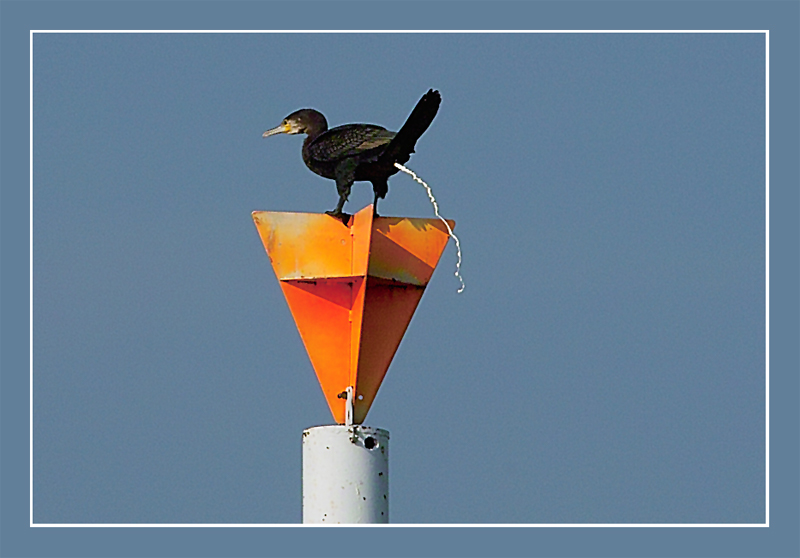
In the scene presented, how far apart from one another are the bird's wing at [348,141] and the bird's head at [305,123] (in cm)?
38

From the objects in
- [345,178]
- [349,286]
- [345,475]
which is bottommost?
[345,475]

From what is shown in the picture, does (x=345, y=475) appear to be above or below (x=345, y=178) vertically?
below

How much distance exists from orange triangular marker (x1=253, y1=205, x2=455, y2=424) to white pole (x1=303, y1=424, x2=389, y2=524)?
789mm

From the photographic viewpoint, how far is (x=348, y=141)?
21656mm

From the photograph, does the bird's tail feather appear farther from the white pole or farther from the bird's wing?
the white pole

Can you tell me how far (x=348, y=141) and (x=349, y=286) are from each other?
1.55 metres

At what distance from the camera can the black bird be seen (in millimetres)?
21250

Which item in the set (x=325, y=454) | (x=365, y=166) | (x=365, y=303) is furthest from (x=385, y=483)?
(x=365, y=166)

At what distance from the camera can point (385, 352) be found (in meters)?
21.3

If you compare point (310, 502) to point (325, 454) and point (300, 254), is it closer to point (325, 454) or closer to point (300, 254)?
point (325, 454)

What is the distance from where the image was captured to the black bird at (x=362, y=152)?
21250 mm

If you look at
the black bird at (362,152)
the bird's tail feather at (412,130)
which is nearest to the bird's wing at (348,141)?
the black bird at (362,152)

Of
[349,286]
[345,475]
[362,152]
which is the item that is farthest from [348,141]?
[345,475]

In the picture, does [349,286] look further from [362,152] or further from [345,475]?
[345,475]
